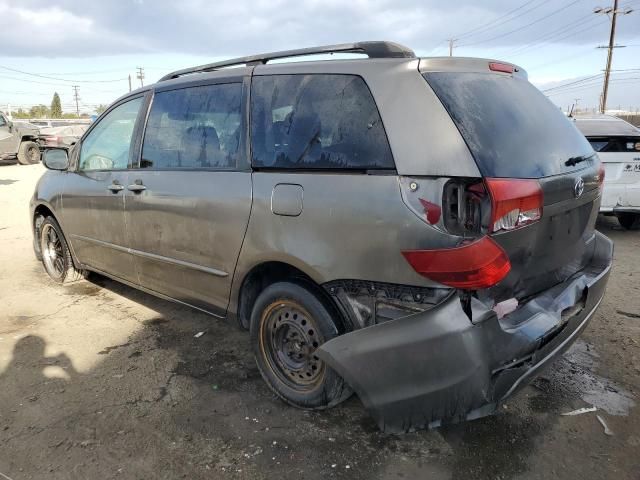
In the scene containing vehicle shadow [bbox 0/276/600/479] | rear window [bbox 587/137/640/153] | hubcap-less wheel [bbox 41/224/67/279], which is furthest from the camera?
rear window [bbox 587/137/640/153]

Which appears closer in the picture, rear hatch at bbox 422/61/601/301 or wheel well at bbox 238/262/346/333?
rear hatch at bbox 422/61/601/301

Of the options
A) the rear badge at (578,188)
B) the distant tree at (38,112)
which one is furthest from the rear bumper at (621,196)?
the distant tree at (38,112)

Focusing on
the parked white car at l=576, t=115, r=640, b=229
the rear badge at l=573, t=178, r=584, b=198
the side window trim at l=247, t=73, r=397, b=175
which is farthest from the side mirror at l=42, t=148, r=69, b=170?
the parked white car at l=576, t=115, r=640, b=229

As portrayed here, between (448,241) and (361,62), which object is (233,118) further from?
(448,241)

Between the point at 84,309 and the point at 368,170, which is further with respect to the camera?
the point at 84,309

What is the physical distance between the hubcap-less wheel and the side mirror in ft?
2.58

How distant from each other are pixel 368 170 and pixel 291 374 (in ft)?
4.19

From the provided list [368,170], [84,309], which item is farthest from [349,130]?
[84,309]

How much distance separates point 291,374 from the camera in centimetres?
288

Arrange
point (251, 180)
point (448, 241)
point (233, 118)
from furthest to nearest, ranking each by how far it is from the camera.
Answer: point (233, 118) < point (251, 180) < point (448, 241)

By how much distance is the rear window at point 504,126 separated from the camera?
2158 mm

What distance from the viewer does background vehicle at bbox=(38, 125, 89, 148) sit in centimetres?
1941

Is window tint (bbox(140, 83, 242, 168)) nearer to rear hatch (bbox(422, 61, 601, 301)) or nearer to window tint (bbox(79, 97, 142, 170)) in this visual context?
window tint (bbox(79, 97, 142, 170))

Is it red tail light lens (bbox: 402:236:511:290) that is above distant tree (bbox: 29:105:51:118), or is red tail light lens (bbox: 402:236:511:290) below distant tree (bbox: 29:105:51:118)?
below
